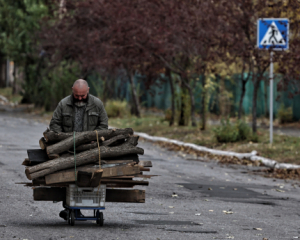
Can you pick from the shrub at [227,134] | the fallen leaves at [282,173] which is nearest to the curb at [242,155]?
the fallen leaves at [282,173]

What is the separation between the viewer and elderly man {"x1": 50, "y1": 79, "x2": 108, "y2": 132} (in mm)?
8398

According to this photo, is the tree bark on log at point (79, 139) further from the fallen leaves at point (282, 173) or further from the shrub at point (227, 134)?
the shrub at point (227, 134)

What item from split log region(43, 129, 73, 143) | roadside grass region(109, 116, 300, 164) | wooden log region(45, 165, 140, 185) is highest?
split log region(43, 129, 73, 143)

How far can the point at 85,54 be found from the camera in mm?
34750

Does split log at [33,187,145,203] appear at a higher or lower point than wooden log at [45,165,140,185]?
lower

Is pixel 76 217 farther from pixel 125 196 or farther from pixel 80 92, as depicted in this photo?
pixel 80 92

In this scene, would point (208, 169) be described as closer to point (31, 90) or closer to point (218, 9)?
point (218, 9)

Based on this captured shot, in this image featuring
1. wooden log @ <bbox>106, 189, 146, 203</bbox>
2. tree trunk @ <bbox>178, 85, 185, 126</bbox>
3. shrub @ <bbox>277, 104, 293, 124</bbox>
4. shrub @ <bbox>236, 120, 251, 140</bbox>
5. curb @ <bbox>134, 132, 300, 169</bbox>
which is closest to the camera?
wooden log @ <bbox>106, 189, 146, 203</bbox>

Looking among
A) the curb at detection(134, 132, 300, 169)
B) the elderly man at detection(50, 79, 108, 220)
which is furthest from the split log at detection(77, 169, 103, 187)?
the curb at detection(134, 132, 300, 169)

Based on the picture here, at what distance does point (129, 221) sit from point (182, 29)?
14.7 meters

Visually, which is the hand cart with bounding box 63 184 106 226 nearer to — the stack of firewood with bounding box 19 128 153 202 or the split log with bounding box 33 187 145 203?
the stack of firewood with bounding box 19 128 153 202

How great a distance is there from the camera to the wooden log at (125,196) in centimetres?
854

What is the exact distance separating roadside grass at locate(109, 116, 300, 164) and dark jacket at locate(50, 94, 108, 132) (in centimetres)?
884

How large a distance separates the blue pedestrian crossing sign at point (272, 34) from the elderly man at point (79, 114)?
1064cm
